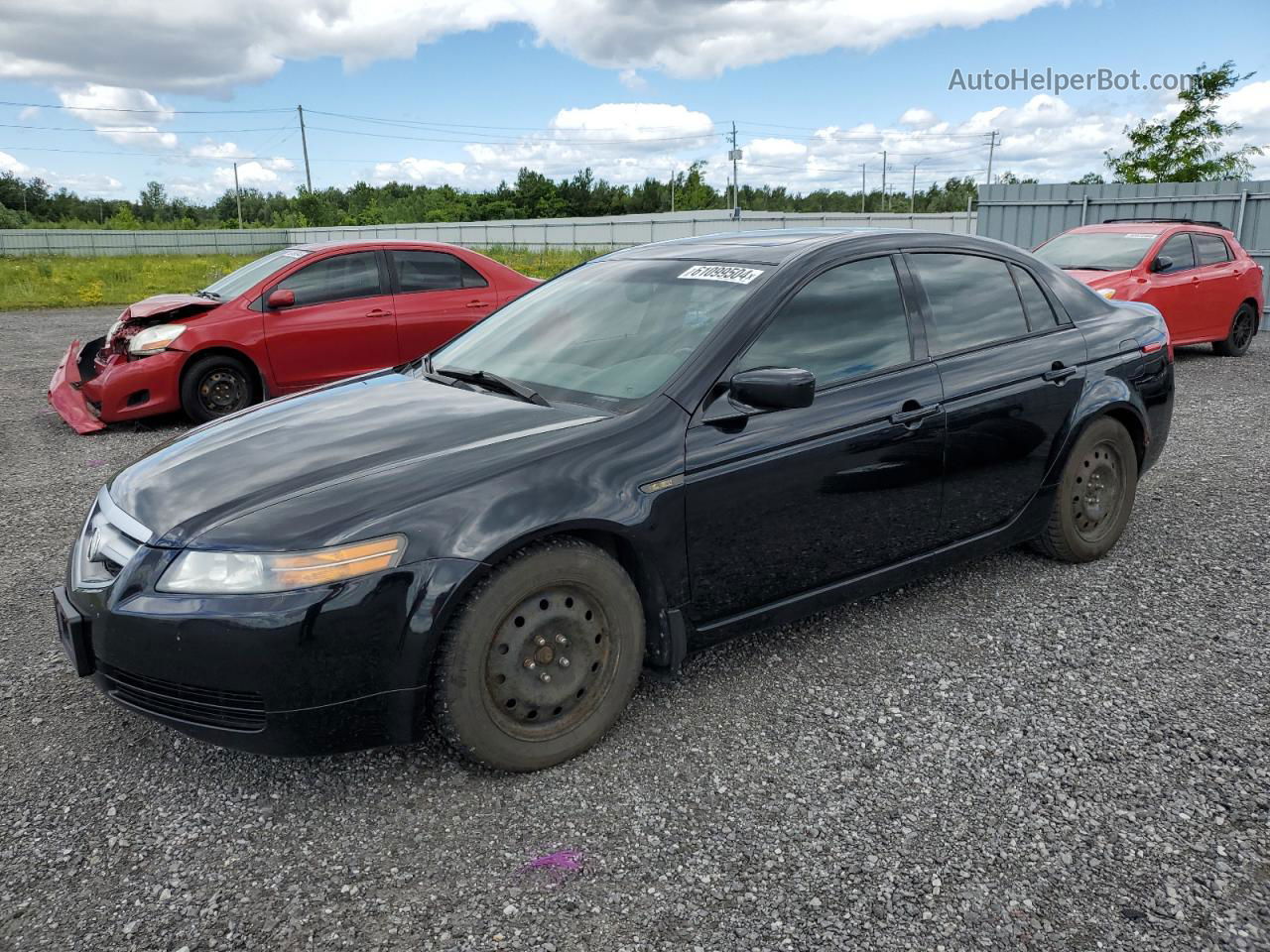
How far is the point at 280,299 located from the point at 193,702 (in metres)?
6.08

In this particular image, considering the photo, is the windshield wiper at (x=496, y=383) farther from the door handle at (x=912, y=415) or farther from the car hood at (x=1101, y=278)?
the car hood at (x=1101, y=278)

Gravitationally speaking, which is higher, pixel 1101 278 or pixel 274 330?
pixel 1101 278

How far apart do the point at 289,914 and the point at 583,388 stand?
1.79 meters

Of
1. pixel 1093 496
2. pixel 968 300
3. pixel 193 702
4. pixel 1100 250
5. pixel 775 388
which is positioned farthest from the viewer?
pixel 1100 250

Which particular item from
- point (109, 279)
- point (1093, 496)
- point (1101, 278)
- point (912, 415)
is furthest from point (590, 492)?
point (109, 279)

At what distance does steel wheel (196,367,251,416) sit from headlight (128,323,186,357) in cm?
38

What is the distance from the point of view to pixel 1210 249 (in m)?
11.3

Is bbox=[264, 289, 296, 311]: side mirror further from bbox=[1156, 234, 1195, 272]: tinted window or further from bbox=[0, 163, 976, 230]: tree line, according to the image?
bbox=[0, 163, 976, 230]: tree line

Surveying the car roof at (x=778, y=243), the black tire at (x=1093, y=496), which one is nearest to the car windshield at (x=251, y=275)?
the car roof at (x=778, y=243)

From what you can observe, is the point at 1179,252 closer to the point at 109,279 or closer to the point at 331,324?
the point at 331,324

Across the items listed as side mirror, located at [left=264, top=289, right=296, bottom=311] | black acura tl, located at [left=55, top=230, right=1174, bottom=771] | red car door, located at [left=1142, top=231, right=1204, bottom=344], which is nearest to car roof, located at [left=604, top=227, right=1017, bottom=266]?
black acura tl, located at [left=55, top=230, right=1174, bottom=771]

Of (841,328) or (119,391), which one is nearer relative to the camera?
(841,328)

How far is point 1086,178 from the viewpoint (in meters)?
31.8

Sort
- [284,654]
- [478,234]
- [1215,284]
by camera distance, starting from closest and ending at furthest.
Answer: [284,654] < [1215,284] < [478,234]
